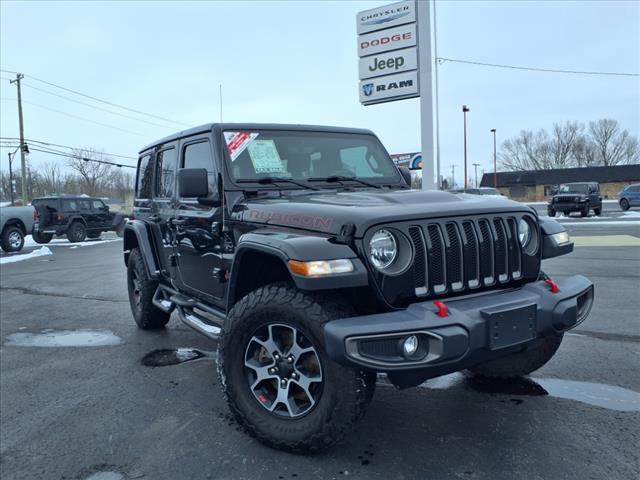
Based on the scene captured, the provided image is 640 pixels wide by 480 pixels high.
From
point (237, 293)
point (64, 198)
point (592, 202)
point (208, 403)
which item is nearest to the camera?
point (237, 293)

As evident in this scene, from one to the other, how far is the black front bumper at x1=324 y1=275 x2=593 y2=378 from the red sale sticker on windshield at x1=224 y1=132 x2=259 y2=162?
185 centimetres

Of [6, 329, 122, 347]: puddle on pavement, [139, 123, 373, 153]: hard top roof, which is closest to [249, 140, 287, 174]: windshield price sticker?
[139, 123, 373, 153]: hard top roof

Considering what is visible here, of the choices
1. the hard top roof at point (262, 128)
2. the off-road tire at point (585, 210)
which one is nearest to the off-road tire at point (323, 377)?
the hard top roof at point (262, 128)

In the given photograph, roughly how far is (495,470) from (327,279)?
1.30 meters

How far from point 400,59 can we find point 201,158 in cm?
1028

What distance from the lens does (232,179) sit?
3703 millimetres

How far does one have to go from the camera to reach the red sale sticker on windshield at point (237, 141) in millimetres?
3818

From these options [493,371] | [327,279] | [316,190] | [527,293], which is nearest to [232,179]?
[316,190]

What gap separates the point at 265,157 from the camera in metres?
3.91

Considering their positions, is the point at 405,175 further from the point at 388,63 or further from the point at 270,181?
the point at 388,63

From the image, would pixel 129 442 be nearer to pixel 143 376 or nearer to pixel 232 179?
pixel 143 376

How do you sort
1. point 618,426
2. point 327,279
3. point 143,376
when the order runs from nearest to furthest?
point 327,279 → point 618,426 → point 143,376

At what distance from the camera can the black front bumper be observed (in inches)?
93.0

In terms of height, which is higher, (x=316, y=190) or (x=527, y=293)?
(x=316, y=190)
